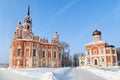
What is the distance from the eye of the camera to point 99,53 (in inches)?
1580

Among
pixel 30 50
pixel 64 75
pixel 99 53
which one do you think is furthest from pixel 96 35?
pixel 64 75

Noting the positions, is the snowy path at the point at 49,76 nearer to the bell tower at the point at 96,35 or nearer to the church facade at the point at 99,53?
the church facade at the point at 99,53

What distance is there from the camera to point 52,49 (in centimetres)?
4162

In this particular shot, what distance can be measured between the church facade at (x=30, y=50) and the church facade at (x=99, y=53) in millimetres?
9291

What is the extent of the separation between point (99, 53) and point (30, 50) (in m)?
19.0

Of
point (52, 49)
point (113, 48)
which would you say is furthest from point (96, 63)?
point (52, 49)

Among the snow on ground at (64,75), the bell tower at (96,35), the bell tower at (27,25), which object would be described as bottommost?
the snow on ground at (64,75)

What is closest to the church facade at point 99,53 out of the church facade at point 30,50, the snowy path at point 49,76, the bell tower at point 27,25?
the church facade at point 30,50

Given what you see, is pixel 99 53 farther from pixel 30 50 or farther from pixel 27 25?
pixel 27 25

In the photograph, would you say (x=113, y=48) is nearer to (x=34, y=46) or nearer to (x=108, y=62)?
(x=108, y=62)

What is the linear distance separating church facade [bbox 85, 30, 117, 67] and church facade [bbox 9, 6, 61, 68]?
9.29 meters

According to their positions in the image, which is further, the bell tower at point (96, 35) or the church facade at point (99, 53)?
the bell tower at point (96, 35)

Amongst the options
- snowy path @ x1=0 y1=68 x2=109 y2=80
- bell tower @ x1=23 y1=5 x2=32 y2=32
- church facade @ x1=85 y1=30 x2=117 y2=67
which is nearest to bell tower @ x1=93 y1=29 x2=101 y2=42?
church facade @ x1=85 y1=30 x2=117 y2=67

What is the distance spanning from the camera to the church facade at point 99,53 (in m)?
38.6
